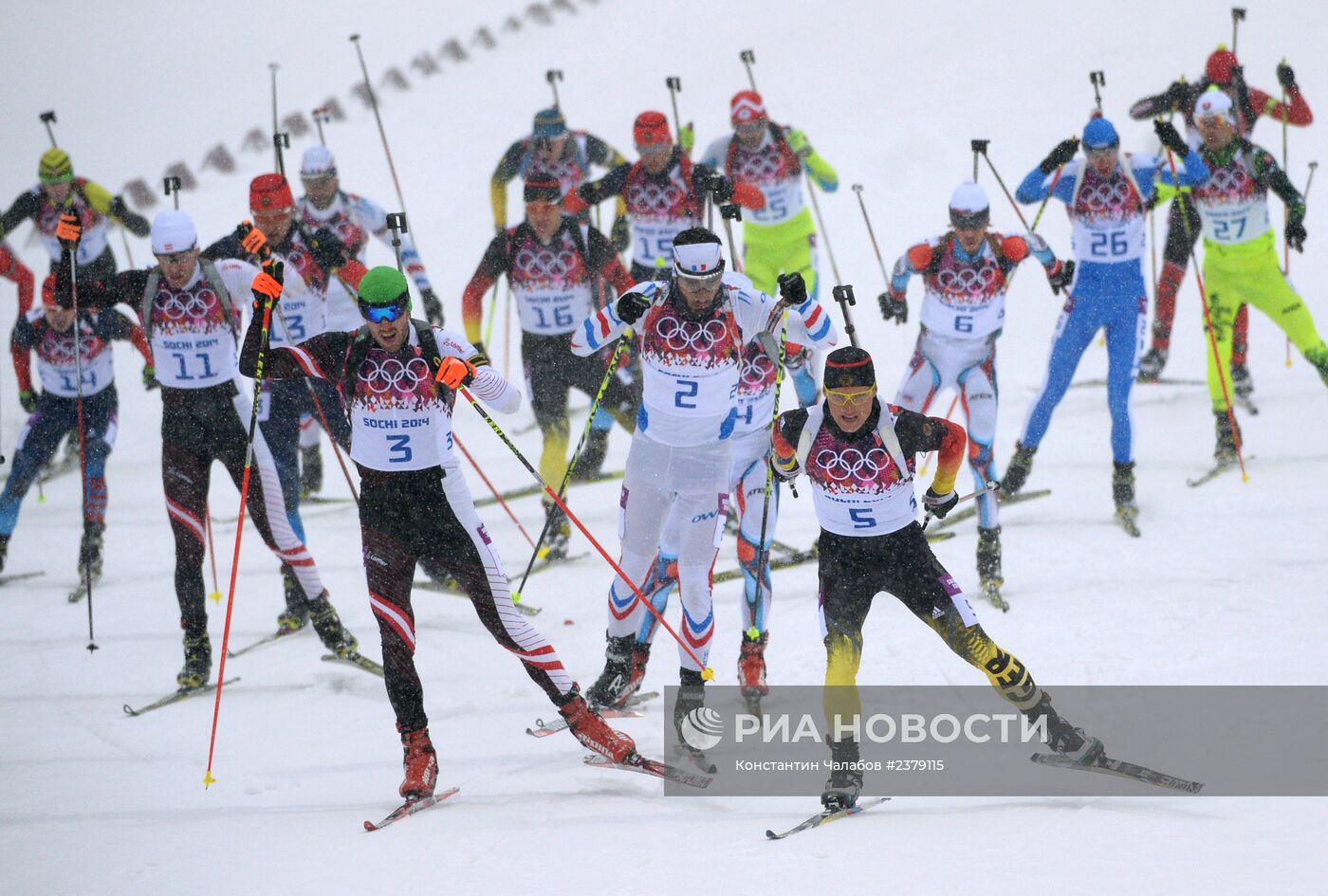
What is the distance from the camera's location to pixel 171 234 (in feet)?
21.5

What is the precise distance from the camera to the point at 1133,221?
8.26 metres

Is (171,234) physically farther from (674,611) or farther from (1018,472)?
(1018,472)

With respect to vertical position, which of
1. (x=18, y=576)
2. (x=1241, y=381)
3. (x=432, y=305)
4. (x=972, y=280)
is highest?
(x=972, y=280)

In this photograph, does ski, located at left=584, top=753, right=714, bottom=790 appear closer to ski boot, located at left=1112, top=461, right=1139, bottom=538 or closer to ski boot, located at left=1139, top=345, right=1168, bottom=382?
ski boot, located at left=1112, top=461, right=1139, bottom=538

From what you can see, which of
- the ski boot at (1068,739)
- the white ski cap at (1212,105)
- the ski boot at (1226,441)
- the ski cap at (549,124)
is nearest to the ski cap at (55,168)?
the ski cap at (549,124)

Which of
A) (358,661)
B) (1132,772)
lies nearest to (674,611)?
(358,661)

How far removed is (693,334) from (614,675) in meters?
1.72

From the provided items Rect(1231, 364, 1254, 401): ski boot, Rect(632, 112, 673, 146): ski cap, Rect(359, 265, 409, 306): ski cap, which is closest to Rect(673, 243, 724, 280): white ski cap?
Rect(359, 265, 409, 306): ski cap

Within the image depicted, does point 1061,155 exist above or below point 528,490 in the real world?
above

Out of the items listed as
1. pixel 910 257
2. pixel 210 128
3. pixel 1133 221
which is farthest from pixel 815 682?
pixel 210 128

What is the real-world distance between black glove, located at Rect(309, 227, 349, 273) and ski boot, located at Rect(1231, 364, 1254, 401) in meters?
6.57

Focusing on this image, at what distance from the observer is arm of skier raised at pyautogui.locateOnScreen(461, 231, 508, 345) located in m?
7.98

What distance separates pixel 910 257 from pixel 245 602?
4526 millimetres

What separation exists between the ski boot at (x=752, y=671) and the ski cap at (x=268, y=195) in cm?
375
